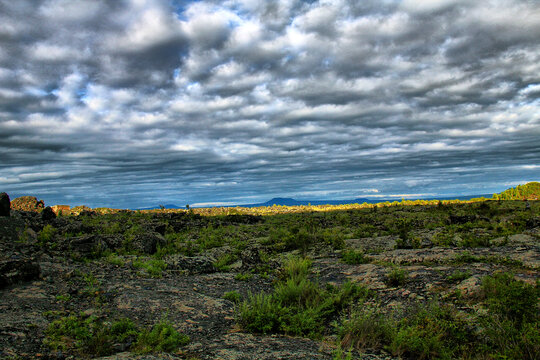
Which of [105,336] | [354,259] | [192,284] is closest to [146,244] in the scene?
[192,284]

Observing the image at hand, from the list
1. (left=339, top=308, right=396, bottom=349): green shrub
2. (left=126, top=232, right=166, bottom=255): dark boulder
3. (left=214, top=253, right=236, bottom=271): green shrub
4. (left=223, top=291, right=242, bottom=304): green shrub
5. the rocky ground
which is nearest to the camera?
the rocky ground

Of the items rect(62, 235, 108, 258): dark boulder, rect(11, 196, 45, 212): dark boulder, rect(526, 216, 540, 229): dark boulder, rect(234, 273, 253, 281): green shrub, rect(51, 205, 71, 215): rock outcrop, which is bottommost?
rect(234, 273, 253, 281): green shrub

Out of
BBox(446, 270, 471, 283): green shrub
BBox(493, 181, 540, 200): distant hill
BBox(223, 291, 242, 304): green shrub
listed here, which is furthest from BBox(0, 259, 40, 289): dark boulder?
BBox(493, 181, 540, 200): distant hill

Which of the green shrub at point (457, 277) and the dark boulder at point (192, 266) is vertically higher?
the green shrub at point (457, 277)

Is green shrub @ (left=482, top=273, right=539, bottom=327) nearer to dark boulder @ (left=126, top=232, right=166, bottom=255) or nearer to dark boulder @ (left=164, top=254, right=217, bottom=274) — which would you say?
dark boulder @ (left=164, top=254, right=217, bottom=274)

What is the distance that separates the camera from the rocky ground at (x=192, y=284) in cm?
577

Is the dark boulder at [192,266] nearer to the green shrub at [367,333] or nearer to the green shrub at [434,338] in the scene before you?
the green shrub at [367,333]

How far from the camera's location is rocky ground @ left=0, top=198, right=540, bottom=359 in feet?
18.9

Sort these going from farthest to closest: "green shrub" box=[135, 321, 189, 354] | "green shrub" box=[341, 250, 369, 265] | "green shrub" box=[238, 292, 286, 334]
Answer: "green shrub" box=[341, 250, 369, 265] < "green shrub" box=[238, 292, 286, 334] < "green shrub" box=[135, 321, 189, 354]

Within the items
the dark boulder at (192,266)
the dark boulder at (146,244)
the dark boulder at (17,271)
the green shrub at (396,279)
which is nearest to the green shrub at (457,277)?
the green shrub at (396,279)

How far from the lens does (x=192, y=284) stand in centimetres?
1040

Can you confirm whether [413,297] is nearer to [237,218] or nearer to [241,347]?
[241,347]

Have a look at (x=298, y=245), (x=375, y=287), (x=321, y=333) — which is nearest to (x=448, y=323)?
(x=321, y=333)

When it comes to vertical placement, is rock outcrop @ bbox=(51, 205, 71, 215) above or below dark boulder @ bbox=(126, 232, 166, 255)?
above
